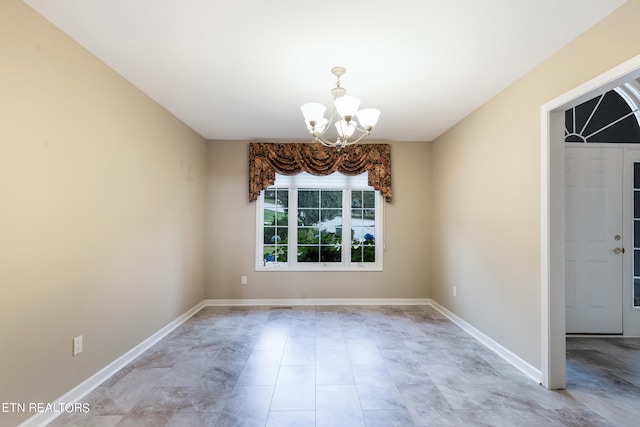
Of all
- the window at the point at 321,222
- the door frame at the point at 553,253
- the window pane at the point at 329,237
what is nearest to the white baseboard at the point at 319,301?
the window at the point at 321,222

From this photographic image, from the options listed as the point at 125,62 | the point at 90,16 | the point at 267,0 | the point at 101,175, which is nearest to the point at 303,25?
the point at 267,0

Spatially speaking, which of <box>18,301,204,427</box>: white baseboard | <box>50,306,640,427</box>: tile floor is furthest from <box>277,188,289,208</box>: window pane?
<box>18,301,204,427</box>: white baseboard

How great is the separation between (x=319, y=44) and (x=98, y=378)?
122 inches

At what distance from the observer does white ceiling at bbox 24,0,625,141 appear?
1826 millimetres

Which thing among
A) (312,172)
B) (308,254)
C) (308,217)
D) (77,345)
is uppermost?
(312,172)

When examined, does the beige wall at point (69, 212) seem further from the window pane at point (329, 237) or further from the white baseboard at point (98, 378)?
the window pane at point (329, 237)

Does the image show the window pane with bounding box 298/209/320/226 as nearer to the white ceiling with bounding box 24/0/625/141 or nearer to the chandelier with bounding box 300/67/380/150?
the white ceiling with bounding box 24/0/625/141

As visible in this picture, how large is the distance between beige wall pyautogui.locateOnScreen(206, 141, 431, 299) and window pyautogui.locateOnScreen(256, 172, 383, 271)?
20cm

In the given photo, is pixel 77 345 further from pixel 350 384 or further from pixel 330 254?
pixel 330 254

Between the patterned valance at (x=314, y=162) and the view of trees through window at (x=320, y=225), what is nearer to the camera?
the patterned valance at (x=314, y=162)

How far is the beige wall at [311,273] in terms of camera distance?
185 inches

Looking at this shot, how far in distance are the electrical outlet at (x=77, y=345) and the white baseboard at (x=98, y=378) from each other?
25cm

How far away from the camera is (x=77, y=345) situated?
2189mm

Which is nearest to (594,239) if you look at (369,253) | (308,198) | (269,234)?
(369,253)
